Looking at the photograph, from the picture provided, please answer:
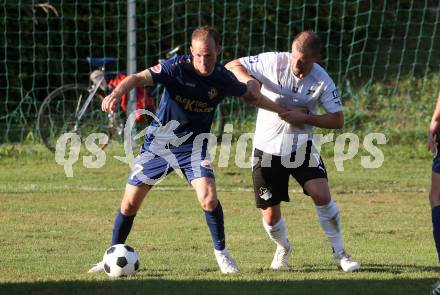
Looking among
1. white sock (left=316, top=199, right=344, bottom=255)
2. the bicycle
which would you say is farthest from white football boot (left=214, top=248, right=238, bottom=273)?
the bicycle

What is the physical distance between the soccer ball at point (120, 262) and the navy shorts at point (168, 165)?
564 millimetres

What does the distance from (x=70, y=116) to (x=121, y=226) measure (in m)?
7.45

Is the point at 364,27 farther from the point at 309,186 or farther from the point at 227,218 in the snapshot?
the point at 309,186

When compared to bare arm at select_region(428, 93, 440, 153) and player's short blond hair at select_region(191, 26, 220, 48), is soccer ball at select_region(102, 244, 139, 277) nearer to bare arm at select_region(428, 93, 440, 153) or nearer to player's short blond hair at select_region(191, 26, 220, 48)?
player's short blond hair at select_region(191, 26, 220, 48)

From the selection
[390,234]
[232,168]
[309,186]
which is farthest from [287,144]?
[232,168]

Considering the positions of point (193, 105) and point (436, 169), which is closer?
point (436, 169)

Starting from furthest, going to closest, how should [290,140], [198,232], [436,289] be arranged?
[198,232] < [290,140] < [436,289]

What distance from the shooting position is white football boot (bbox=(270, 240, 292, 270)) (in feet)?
24.7

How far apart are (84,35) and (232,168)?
383 centimetres

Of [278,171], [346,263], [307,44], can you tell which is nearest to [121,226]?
[278,171]

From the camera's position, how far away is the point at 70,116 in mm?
14547

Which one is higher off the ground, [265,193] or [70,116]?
[265,193]

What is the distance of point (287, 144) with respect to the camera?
298 inches

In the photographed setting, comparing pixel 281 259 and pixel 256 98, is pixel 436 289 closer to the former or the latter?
pixel 281 259
